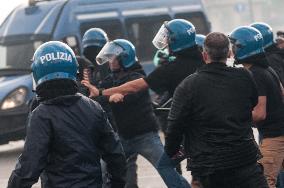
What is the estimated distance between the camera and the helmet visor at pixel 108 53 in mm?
7477

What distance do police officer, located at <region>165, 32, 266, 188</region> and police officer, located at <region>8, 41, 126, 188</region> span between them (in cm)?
72

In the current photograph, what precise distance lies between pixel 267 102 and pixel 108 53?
184cm

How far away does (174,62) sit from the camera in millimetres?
6512

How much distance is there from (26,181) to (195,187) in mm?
2006

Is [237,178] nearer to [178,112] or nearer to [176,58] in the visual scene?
[178,112]

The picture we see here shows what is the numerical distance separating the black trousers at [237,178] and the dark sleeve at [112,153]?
738 mm

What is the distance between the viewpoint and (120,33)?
15125mm

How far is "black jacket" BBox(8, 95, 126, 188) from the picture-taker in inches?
166

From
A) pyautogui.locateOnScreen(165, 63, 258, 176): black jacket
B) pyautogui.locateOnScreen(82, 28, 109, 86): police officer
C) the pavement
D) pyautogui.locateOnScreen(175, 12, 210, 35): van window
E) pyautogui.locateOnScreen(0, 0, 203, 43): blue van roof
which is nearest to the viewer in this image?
pyautogui.locateOnScreen(165, 63, 258, 176): black jacket

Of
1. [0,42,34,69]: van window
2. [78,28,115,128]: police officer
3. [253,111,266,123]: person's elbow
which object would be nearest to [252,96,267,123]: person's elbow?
[253,111,266,123]: person's elbow

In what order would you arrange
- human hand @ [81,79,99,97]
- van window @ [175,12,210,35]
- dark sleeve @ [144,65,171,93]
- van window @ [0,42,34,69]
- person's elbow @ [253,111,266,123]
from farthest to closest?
van window @ [175,12,210,35] < van window @ [0,42,34,69] < human hand @ [81,79,99,97] < dark sleeve @ [144,65,171,93] < person's elbow @ [253,111,266,123]

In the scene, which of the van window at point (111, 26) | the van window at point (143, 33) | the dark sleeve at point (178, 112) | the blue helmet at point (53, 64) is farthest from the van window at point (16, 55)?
the blue helmet at point (53, 64)

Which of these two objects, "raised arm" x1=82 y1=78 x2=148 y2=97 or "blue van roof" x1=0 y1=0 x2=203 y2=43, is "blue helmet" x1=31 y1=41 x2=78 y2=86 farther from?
"blue van roof" x1=0 y1=0 x2=203 y2=43

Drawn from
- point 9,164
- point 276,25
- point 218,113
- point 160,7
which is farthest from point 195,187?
point 276,25
